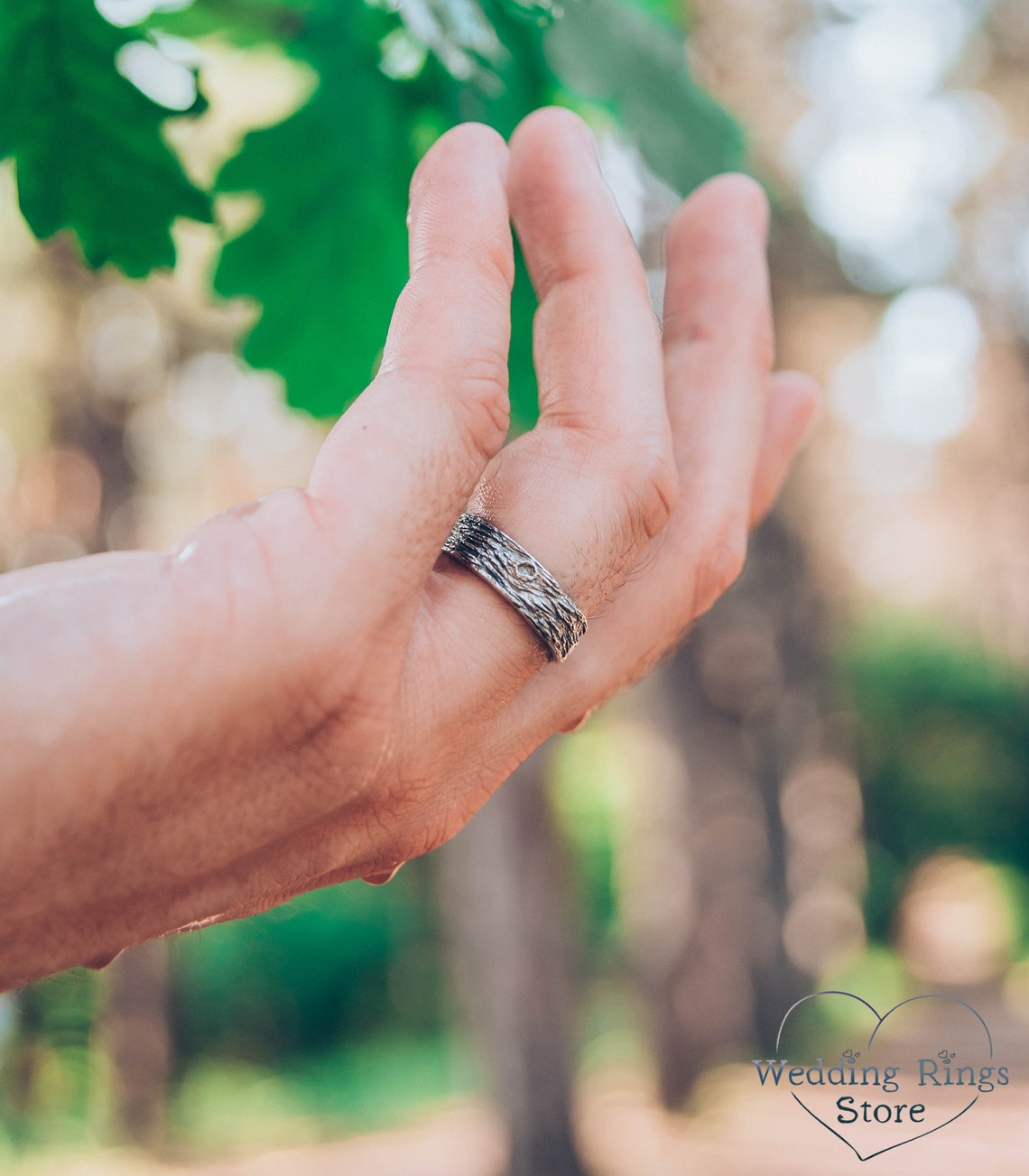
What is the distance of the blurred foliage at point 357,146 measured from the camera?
1.13 metres

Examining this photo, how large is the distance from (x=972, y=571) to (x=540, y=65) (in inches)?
739

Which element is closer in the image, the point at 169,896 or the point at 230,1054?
the point at 169,896

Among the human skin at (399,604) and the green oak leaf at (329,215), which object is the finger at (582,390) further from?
the green oak leaf at (329,215)

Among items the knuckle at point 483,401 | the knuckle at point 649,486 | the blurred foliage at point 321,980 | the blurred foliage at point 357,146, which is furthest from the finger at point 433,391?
the blurred foliage at point 321,980

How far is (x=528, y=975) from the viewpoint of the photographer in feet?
15.8

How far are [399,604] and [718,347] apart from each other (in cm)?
48

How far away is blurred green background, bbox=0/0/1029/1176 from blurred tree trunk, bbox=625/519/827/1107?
30 mm

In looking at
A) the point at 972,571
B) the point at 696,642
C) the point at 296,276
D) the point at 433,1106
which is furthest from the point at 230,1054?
the point at 972,571

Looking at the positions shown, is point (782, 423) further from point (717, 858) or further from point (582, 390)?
point (717, 858)

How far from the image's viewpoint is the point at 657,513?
A: 33.3 inches

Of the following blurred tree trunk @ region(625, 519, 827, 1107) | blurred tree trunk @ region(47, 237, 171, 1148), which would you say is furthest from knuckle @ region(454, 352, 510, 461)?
blurred tree trunk @ region(47, 237, 171, 1148)

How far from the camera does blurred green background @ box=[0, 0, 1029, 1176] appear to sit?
118 centimetres

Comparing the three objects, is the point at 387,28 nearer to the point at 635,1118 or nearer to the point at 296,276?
the point at 296,276

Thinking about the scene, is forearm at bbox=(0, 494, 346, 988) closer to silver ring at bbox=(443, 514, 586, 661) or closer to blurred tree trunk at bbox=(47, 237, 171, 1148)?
silver ring at bbox=(443, 514, 586, 661)
